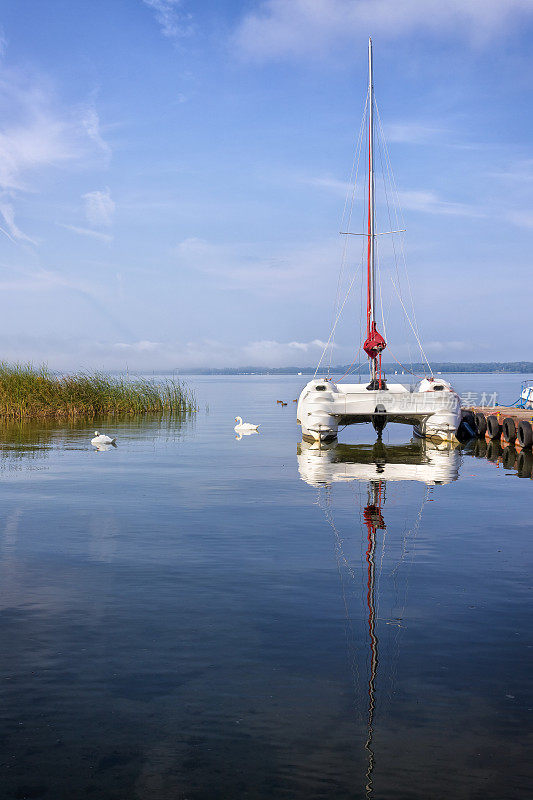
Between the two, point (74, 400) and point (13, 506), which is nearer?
point (13, 506)

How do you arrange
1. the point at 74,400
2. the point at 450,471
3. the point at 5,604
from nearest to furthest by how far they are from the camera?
the point at 5,604, the point at 450,471, the point at 74,400

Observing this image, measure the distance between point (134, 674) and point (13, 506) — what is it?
8778 mm

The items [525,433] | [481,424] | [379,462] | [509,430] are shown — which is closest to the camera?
[379,462]

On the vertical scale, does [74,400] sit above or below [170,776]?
above

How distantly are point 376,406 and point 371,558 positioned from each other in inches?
648

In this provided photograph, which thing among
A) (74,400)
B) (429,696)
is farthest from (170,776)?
(74,400)

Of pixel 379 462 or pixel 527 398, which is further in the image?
pixel 527 398

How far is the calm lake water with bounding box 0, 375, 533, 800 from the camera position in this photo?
475 cm

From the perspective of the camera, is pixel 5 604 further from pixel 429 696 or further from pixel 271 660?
pixel 429 696

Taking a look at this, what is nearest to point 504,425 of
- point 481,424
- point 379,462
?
point 481,424

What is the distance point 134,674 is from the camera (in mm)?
6137

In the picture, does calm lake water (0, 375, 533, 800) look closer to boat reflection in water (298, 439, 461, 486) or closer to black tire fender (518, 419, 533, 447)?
boat reflection in water (298, 439, 461, 486)

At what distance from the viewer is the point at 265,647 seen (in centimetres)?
673

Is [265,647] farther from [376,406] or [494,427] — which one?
[494,427]
